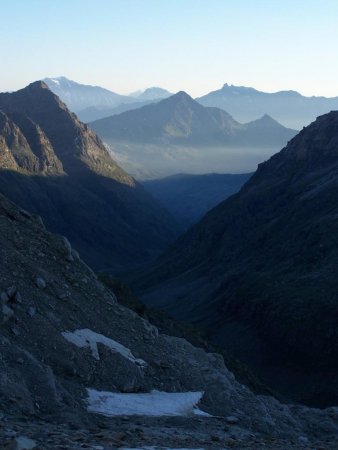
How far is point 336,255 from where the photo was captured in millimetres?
81625

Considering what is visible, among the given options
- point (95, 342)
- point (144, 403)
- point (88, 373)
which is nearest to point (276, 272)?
point (95, 342)

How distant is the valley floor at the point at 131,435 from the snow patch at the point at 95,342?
3.60m

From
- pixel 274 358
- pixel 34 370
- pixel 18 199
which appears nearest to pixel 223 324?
pixel 274 358

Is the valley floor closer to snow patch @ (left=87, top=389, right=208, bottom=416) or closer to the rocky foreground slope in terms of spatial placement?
the rocky foreground slope

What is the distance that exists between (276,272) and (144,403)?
67143 millimetres

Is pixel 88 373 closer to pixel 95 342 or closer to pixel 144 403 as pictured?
pixel 95 342

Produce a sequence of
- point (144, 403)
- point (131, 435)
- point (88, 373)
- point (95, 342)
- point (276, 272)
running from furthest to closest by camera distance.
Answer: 1. point (276, 272)
2. point (95, 342)
3. point (88, 373)
4. point (144, 403)
5. point (131, 435)

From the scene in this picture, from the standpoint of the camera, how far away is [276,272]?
88.4m

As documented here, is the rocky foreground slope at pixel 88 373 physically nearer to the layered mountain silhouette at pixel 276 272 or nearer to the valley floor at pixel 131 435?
the valley floor at pixel 131 435

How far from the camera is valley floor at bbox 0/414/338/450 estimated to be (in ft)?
50.3

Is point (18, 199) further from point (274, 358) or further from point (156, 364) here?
point (156, 364)

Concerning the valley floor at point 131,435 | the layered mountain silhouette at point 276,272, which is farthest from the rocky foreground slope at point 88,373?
the layered mountain silhouette at point 276,272

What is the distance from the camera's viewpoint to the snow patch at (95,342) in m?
24.1

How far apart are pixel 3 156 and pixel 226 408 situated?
520 feet
